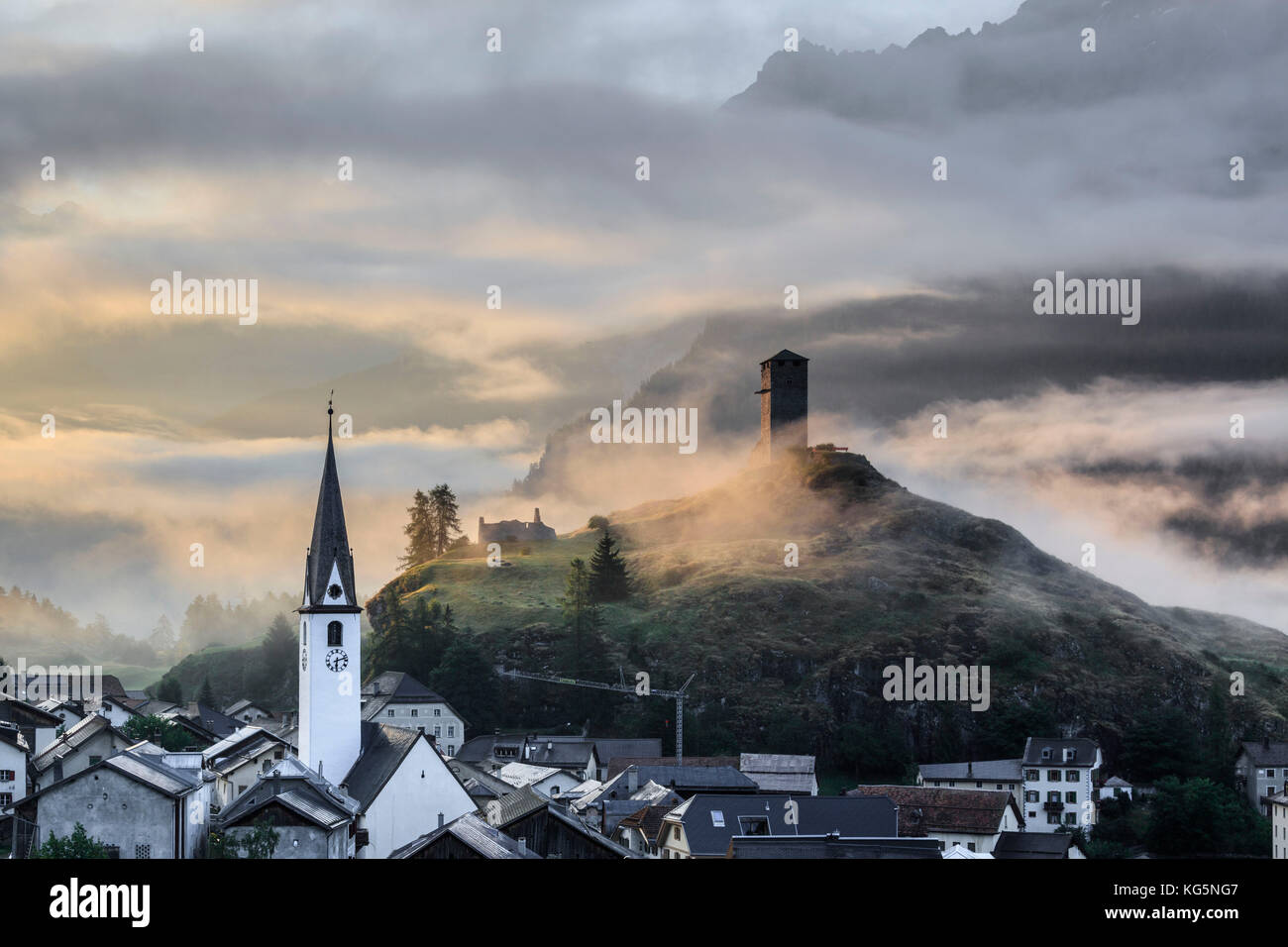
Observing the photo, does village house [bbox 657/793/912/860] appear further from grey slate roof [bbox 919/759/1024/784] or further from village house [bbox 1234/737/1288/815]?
village house [bbox 1234/737/1288/815]

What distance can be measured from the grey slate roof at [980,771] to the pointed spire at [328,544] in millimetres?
A: 55340

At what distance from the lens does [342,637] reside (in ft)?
255

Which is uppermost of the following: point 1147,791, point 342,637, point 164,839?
point 342,637

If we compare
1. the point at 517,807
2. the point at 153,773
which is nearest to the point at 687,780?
the point at 517,807

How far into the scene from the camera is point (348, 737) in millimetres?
73875

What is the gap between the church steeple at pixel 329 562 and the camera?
77938 millimetres

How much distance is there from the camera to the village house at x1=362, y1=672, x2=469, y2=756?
125 metres

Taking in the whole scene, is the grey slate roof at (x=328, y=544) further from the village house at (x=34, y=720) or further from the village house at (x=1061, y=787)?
the village house at (x=1061, y=787)

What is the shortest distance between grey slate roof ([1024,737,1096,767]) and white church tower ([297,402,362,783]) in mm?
58840
